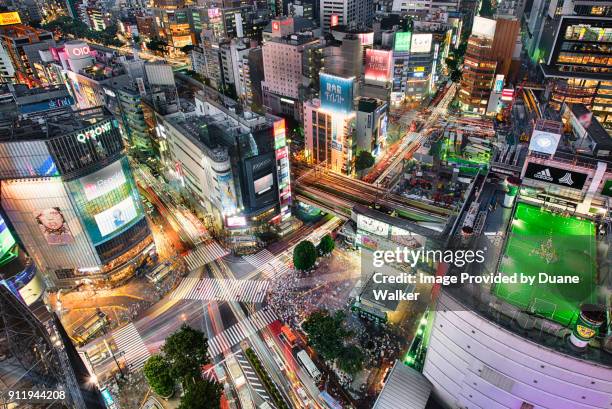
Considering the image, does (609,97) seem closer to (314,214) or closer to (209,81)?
(314,214)

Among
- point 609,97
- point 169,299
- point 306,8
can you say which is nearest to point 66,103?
point 169,299

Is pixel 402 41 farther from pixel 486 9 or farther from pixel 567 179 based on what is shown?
pixel 486 9

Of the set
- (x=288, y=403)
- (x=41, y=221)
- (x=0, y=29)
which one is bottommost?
(x=288, y=403)

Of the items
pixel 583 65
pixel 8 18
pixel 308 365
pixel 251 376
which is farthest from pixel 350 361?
pixel 8 18

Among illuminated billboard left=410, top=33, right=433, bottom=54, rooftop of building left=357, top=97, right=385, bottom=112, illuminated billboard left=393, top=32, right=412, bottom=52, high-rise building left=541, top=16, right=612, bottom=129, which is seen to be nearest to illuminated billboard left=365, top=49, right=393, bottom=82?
illuminated billboard left=393, top=32, right=412, bottom=52

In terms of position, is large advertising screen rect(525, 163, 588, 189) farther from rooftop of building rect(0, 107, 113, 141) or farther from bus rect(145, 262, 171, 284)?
rooftop of building rect(0, 107, 113, 141)

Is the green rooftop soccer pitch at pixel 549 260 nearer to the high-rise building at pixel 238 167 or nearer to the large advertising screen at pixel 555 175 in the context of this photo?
the large advertising screen at pixel 555 175
